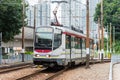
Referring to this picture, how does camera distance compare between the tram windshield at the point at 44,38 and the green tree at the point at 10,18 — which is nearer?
the tram windshield at the point at 44,38

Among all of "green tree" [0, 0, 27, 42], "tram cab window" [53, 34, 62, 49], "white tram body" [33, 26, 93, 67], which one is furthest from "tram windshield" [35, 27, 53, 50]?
"green tree" [0, 0, 27, 42]

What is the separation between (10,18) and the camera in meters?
49.2

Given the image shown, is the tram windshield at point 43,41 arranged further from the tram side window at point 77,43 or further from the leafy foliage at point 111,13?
the leafy foliage at point 111,13

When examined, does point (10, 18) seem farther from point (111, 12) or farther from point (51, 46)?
point (111, 12)

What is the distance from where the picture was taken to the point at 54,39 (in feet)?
Result: 88.7

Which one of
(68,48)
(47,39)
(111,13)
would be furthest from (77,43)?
(111,13)

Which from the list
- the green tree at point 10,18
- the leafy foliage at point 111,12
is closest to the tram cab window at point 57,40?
the green tree at point 10,18

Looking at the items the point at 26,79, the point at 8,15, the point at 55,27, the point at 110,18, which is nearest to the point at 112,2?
the point at 110,18

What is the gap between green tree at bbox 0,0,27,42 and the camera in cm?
4822

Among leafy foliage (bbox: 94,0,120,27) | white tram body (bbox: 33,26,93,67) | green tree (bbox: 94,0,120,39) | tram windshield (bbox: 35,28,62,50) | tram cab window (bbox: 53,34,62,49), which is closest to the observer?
white tram body (bbox: 33,26,93,67)

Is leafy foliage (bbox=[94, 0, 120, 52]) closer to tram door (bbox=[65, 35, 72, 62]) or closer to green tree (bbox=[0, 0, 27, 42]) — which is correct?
green tree (bbox=[0, 0, 27, 42])

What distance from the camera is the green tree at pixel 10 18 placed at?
48219mm

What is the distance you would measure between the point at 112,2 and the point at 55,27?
62619mm

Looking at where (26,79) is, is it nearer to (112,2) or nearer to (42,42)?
(42,42)
